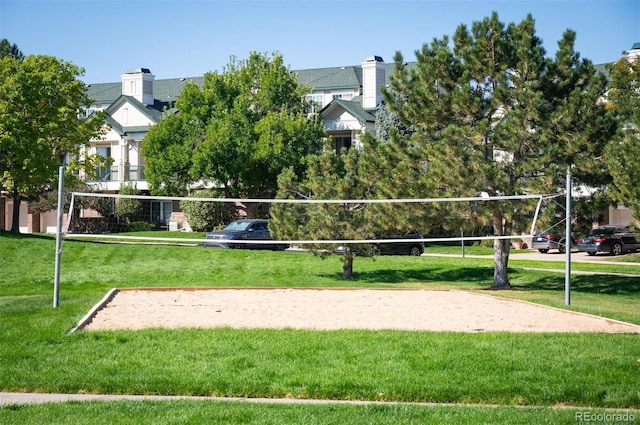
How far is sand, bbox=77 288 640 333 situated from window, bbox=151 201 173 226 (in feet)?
115

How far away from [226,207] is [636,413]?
135 feet

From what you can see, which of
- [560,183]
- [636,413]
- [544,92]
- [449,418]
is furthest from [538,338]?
[544,92]

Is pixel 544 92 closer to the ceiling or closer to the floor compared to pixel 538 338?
closer to the ceiling

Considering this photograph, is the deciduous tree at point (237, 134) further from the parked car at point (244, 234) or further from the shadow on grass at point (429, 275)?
the shadow on grass at point (429, 275)

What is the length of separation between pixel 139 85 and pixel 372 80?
680 inches

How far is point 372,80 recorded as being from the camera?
55.2 meters

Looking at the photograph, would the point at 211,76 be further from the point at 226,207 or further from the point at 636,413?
the point at 636,413

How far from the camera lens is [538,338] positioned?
1277 centimetres

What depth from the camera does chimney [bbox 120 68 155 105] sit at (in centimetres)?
6016

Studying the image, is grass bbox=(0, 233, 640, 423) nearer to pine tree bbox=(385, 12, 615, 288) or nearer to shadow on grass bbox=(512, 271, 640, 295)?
pine tree bbox=(385, 12, 615, 288)

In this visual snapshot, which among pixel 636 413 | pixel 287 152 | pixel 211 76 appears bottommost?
pixel 636 413

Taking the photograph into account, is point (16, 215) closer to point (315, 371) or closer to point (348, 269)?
point (348, 269)

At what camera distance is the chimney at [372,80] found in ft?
180

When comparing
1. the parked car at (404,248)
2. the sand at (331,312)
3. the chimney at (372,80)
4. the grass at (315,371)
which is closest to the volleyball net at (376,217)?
the sand at (331,312)
